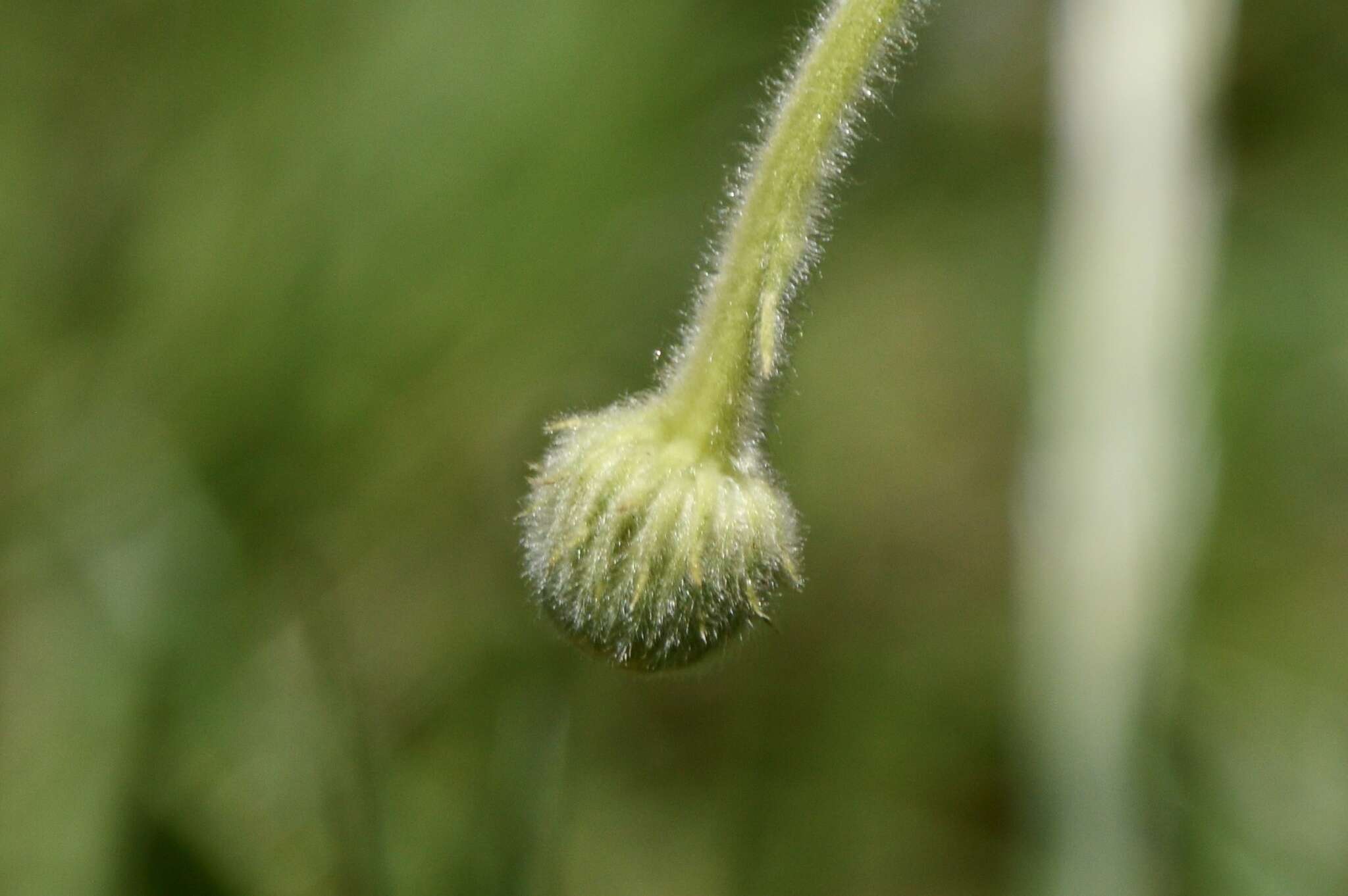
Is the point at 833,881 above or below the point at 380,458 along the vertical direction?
below

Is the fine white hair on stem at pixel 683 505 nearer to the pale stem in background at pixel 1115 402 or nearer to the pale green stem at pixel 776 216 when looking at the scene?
the pale green stem at pixel 776 216

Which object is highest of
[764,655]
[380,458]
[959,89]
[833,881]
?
[959,89]

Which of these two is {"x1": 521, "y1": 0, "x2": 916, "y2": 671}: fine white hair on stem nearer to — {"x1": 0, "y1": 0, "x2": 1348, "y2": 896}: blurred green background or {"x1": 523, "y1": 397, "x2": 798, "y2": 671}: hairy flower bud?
{"x1": 523, "y1": 397, "x2": 798, "y2": 671}: hairy flower bud

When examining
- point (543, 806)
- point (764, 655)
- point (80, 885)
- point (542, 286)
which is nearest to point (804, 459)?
point (764, 655)

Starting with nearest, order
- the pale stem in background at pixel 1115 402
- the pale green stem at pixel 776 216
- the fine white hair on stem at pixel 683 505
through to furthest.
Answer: the pale green stem at pixel 776 216 → the fine white hair on stem at pixel 683 505 → the pale stem in background at pixel 1115 402

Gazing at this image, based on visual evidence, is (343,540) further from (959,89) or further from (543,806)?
(959,89)

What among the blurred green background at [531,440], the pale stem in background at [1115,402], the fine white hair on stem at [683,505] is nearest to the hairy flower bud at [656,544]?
the fine white hair on stem at [683,505]
